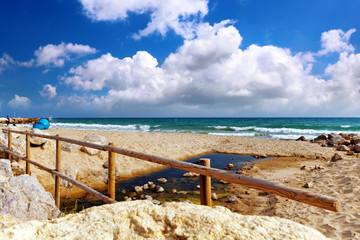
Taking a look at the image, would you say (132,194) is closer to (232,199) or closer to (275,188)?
(232,199)

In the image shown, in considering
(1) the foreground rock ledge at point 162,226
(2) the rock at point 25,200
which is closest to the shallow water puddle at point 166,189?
(2) the rock at point 25,200

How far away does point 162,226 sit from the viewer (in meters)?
1.72

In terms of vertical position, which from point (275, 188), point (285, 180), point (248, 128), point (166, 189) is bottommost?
point (166, 189)

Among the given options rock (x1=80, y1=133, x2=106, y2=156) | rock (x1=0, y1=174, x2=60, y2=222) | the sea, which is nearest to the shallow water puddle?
rock (x1=0, y1=174, x2=60, y2=222)

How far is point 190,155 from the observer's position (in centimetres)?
1251

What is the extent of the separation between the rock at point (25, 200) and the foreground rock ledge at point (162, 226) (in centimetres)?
224

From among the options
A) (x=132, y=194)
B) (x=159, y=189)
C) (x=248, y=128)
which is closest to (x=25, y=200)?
(x=132, y=194)

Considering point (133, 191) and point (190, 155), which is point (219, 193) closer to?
point (133, 191)

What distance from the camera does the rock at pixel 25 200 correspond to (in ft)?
11.7

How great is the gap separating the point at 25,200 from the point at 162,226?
3.43 metres

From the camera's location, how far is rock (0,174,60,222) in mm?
3557

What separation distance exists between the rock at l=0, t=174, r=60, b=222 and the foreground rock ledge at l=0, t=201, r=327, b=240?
2.24m

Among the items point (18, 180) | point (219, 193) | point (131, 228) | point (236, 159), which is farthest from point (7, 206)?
point (236, 159)

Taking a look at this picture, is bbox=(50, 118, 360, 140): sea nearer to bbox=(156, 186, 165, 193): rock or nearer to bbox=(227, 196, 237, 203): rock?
bbox=(227, 196, 237, 203): rock
